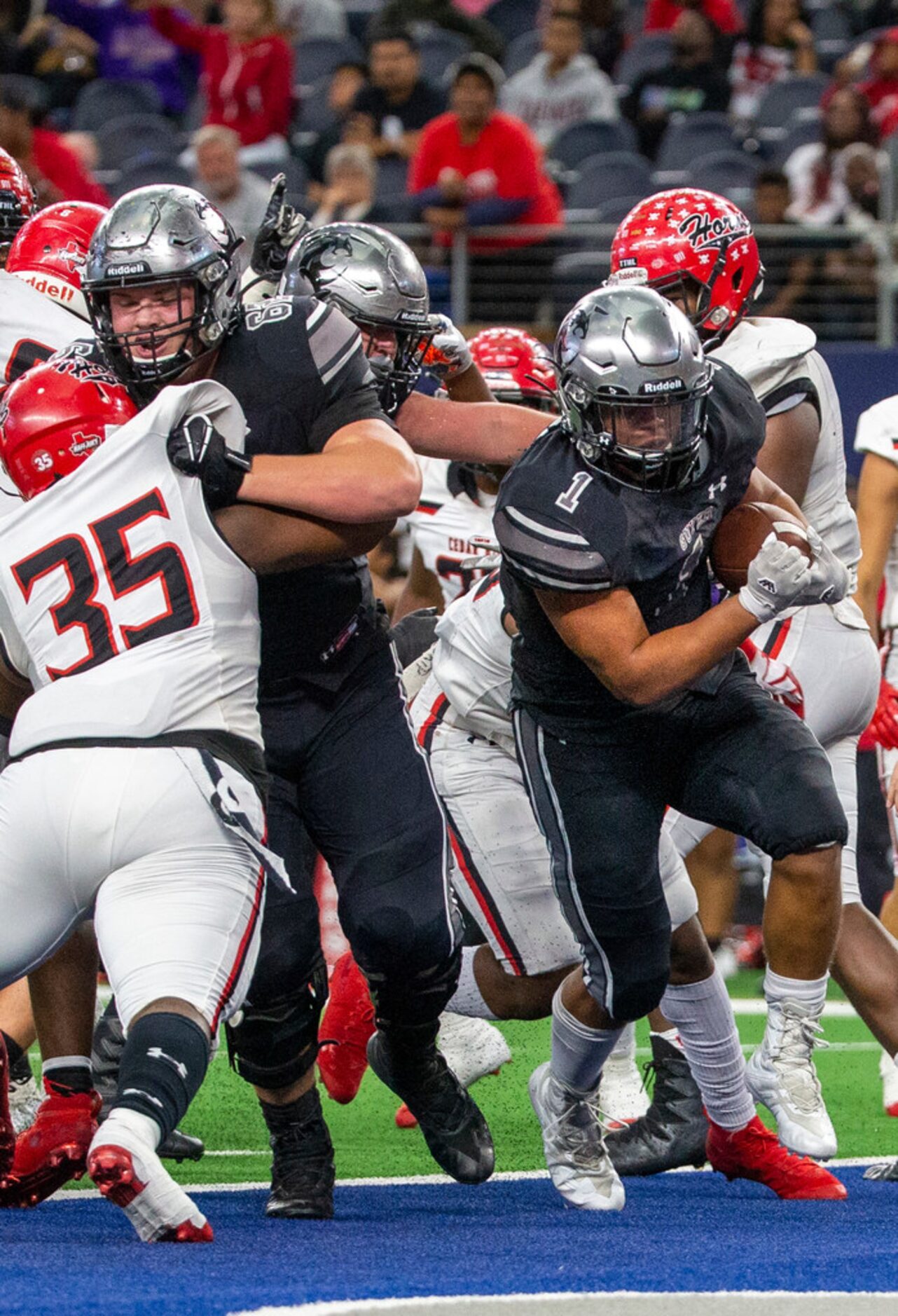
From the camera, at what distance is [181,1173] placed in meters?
4.25

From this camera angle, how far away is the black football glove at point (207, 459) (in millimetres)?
3141

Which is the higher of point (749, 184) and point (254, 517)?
point (254, 517)

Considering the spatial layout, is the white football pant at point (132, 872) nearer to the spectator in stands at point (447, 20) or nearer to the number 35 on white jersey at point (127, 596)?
the number 35 on white jersey at point (127, 596)

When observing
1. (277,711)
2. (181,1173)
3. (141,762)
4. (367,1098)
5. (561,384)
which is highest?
(561,384)

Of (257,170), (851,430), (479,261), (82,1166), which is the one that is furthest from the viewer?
(257,170)

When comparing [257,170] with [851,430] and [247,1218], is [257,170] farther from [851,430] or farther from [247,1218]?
[247,1218]

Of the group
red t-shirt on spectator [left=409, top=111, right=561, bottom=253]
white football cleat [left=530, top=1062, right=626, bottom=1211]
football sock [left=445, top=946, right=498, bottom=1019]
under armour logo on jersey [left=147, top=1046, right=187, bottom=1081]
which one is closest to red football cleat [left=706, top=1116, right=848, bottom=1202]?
white football cleat [left=530, top=1062, right=626, bottom=1211]

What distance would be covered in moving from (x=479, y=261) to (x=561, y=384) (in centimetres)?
624

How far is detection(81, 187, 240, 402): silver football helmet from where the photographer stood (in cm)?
343

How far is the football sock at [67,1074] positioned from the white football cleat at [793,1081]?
1254mm

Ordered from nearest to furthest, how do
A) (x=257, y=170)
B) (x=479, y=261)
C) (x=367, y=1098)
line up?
1. (x=367, y=1098)
2. (x=479, y=261)
3. (x=257, y=170)

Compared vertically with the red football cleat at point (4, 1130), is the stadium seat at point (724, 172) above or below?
below

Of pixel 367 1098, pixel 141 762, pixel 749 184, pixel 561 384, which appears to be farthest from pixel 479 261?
pixel 141 762

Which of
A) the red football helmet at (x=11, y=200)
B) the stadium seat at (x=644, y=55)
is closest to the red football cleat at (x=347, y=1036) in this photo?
the red football helmet at (x=11, y=200)
